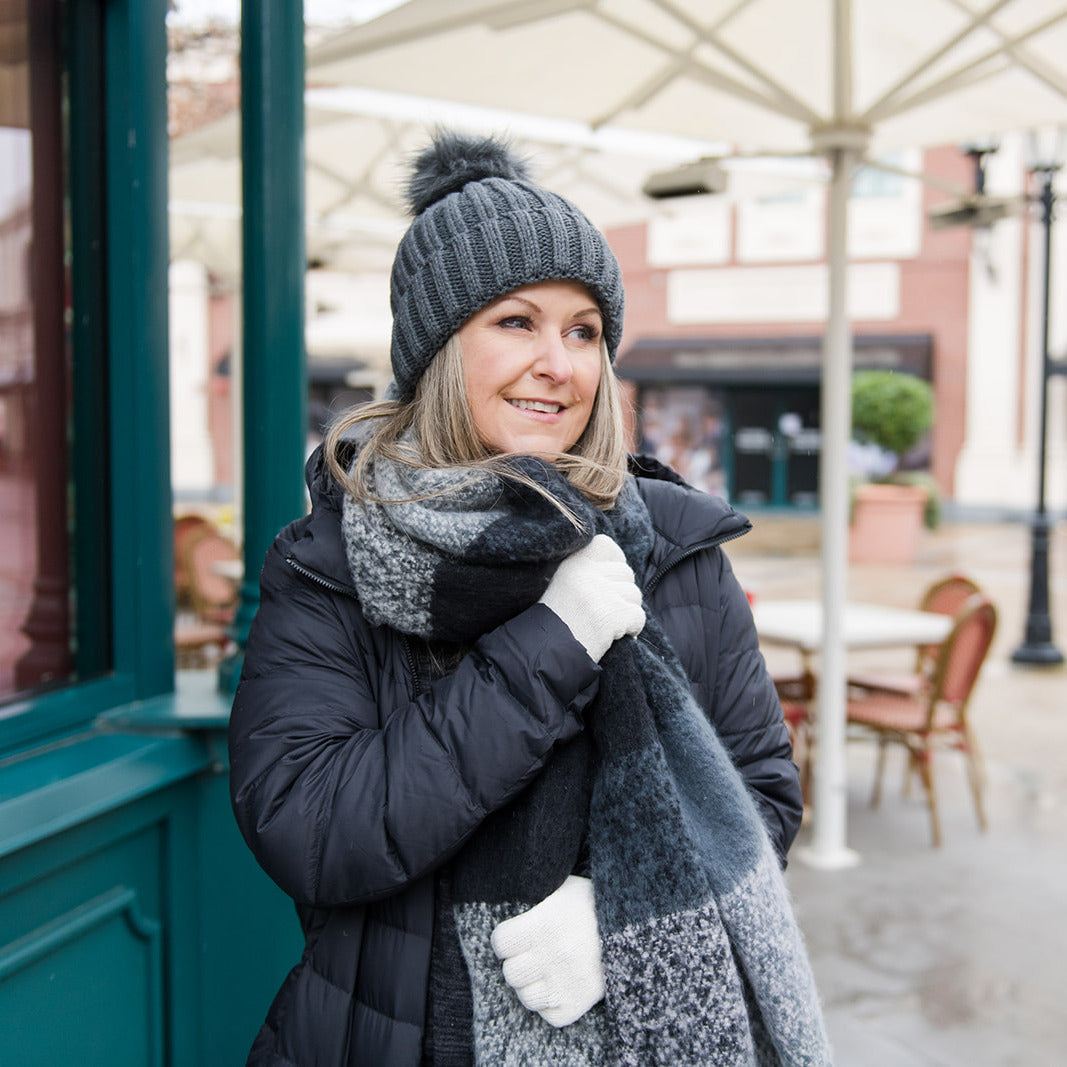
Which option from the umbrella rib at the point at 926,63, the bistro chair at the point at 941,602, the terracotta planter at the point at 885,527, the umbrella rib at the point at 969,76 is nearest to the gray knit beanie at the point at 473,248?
the umbrella rib at the point at 926,63

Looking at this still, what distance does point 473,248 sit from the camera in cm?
151

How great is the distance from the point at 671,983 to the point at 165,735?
1.27 m

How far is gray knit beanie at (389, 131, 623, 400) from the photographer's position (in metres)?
1.50

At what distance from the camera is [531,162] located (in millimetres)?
1728

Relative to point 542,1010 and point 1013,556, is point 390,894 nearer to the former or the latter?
point 542,1010

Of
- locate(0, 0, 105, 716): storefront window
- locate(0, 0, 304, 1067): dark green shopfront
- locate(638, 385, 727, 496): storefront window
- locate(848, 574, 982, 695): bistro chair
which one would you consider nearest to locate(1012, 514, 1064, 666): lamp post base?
locate(848, 574, 982, 695): bistro chair

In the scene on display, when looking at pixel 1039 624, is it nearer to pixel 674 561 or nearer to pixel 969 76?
pixel 969 76

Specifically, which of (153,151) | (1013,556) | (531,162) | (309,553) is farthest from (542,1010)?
(1013,556)

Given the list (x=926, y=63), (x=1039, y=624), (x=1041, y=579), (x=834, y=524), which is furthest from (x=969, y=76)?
(x=1039, y=624)

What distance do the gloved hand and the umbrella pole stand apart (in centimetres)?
313

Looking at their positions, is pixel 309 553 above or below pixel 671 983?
above

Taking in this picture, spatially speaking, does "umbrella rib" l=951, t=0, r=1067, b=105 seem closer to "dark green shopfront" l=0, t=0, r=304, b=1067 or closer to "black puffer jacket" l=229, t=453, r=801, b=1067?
"dark green shopfront" l=0, t=0, r=304, b=1067

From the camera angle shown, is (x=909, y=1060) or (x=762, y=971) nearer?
(x=762, y=971)

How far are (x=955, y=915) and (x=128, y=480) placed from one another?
351cm
